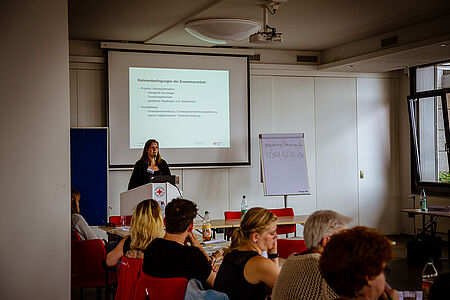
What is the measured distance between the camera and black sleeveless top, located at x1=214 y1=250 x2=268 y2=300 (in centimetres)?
307

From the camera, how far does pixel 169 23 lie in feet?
24.7

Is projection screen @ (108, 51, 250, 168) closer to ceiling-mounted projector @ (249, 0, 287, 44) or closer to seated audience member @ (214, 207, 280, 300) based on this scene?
ceiling-mounted projector @ (249, 0, 287, 44)

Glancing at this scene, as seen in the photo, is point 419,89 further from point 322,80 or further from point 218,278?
point 218,278

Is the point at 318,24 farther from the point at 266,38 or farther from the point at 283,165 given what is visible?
the point at 283,165

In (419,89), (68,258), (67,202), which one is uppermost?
(419,89)

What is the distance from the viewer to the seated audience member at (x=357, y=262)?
2.07 m

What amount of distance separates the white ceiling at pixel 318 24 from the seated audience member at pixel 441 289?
4738mm

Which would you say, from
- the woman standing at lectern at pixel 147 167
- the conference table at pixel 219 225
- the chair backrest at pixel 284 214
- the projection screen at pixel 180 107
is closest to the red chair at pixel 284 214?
the chair backrest at pixel 284 214

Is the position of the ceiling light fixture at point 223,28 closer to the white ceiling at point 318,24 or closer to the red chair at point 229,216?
the white ceiling at point 318,24

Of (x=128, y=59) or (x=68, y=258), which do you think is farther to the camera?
(x=128, y=59)

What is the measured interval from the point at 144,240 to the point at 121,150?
483 centimetres

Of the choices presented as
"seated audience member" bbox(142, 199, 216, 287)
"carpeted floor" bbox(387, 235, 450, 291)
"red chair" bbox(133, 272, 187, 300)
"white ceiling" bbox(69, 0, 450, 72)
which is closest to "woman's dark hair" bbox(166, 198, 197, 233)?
"seated audience member" bbox(142, 199, 216, 287)

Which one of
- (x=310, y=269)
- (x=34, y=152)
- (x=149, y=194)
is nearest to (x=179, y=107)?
(x=149, y=194)

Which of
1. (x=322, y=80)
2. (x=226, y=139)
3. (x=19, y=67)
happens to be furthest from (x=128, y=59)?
(x=19, y=67)
